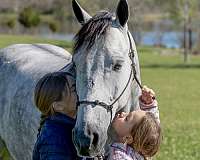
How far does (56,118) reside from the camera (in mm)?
3611

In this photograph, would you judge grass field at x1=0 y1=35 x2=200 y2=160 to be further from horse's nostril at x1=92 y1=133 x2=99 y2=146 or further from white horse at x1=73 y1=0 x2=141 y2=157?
horse's nostril at x1=92 y1=133 x2=99 y2=146

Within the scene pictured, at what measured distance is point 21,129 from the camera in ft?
18.0

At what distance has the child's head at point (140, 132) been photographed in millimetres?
3635

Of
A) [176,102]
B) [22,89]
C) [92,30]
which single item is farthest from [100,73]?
[176,102]

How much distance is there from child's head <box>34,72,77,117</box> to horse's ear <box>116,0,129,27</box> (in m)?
0.58

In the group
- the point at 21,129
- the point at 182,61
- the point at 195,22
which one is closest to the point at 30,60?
the point at 21,129

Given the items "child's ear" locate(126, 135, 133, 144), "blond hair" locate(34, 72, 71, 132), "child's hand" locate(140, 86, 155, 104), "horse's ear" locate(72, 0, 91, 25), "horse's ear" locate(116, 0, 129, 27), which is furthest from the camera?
"child's hand" locate(140, 86, 155, 104)

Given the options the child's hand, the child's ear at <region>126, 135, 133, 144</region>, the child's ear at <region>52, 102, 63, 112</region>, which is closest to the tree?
the child's hand

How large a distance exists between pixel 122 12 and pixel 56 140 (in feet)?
3.37

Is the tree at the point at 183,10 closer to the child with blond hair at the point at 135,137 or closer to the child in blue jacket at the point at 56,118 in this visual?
the child with blond hair at the point at 135,137

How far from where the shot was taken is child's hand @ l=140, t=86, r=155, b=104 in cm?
449

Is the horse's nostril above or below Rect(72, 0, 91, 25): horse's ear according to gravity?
below

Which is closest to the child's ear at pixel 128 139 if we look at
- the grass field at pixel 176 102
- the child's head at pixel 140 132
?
the child's head at pixel 140 132

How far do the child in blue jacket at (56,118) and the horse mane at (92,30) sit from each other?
25cm
